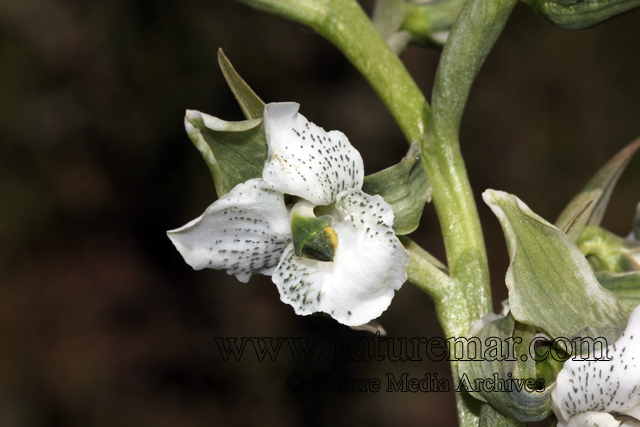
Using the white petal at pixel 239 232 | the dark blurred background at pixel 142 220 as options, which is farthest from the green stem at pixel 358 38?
the dark blurred background at pixel 142 220

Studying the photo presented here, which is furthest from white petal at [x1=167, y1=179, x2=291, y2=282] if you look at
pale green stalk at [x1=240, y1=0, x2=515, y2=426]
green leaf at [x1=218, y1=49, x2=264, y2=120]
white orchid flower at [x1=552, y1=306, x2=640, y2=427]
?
white orchid flower at [x1=552, y1=306, x2=640, y2=427]

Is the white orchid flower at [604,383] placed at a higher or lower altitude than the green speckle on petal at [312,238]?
lower

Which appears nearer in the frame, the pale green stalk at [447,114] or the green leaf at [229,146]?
the green leaf at [229,146]

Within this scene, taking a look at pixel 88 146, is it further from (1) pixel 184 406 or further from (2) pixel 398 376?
(2) pixel 398 376

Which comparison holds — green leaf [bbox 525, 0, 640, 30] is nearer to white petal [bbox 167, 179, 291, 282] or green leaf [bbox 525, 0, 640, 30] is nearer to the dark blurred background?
white petal [bbox 167, 179, 291, 282]

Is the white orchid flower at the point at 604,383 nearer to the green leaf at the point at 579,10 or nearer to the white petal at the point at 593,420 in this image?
the white petal at the point at 593,420

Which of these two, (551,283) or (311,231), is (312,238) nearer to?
(311,231)
